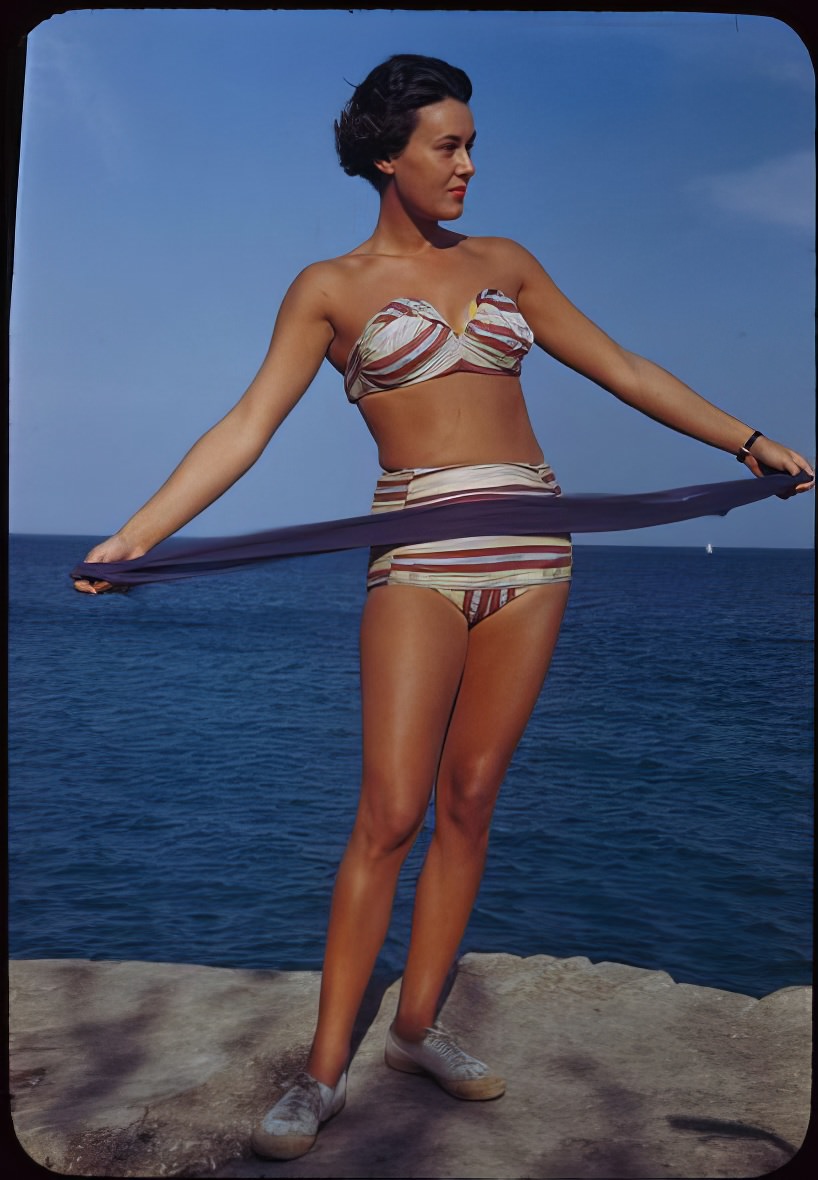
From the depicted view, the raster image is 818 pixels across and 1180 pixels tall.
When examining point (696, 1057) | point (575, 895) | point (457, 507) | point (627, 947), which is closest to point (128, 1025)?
point (696, 1057)

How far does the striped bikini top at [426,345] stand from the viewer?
3.05 m

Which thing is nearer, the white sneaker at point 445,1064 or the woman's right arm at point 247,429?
the woman's right arm at point 247,429

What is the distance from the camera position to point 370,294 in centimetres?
312

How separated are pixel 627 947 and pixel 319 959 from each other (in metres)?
2.91

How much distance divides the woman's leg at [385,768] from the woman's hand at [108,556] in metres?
0.59

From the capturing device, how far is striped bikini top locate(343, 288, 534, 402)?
10.0 ft

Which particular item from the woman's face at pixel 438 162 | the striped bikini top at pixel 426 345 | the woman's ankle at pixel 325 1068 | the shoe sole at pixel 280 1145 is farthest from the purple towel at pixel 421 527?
the shoe sole at pixel 280 1145

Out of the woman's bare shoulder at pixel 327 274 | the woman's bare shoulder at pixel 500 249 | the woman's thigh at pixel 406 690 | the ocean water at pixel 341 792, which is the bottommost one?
the ocean water at pixel 341 792

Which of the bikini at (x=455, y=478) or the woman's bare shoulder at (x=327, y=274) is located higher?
the woman's bare shoulder at (x=327, y=274)

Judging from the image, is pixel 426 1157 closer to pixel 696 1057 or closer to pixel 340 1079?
pixel 340 1079

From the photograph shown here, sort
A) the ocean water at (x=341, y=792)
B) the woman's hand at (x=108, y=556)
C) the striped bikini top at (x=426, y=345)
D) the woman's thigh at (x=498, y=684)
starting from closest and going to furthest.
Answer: the woman's hand at (x=108, y=556) → the striped bikini top at (x=426, y=345) → the woman's thigh at (x=498, y=684) → the ocean water at (x=341, y=792)

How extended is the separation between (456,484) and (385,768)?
0.71 m

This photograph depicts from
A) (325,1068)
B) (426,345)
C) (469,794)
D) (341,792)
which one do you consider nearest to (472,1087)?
(325,1068)

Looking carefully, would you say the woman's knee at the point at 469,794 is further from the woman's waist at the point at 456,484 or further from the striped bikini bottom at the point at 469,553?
the woman's waist at the point at 456,484
